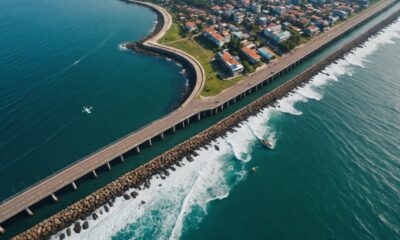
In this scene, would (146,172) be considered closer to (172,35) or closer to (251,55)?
(251,55)

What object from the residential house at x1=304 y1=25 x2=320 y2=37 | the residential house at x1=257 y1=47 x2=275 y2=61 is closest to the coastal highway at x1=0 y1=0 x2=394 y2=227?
the residential house at x1=257 y1=47 x2=275 y2=61

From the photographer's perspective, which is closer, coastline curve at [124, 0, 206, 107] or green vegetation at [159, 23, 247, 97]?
coastline curve at [124, 0, 206, 107]

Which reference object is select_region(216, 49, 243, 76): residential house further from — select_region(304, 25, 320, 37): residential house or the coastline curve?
select_region(304, 25, 320, 37): residential house

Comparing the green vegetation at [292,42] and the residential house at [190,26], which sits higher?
the residential house at [190,26]

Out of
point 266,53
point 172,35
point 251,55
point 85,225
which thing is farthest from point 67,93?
point 266,53

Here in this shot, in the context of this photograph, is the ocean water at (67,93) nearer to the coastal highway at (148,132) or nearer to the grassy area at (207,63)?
the coastal highway at (148,132)

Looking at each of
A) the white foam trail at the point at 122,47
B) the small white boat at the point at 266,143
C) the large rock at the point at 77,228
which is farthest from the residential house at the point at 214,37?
the large rock at the point at 77,228
